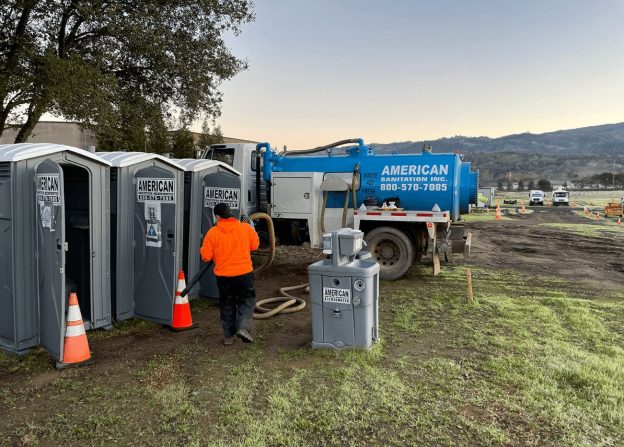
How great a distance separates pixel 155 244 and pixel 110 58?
31.6 feet

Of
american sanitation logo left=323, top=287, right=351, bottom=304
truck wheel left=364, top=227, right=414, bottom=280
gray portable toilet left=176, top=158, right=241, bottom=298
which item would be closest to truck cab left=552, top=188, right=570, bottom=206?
truck wheel left=364, top=227, right=414, bottom=280

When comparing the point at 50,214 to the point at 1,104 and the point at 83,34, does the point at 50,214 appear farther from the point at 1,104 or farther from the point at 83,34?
the point at 83,34

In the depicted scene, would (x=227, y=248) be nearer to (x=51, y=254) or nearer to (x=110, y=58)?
(x=51, y=254)

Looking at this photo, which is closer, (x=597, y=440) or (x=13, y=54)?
(x=597, y=440)

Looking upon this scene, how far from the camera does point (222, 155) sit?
34.6ft

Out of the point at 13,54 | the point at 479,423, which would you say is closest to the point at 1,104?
the point at 13,54

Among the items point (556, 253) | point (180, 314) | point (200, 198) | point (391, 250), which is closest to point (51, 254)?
Result: point (180, 314)

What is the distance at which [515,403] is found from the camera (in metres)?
4.03

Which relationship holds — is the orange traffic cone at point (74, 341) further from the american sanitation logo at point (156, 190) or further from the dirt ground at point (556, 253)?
the dirt ground at point (556, 253)

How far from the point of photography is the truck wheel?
8945 mm

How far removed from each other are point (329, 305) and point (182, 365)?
1.73m

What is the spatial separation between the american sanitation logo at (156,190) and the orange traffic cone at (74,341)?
5.88ft

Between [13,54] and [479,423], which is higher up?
[13,54]

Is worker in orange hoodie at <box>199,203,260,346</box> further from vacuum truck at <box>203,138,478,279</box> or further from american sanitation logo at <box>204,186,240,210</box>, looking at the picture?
vacuum truck at <box>203,138,478,279</box>
